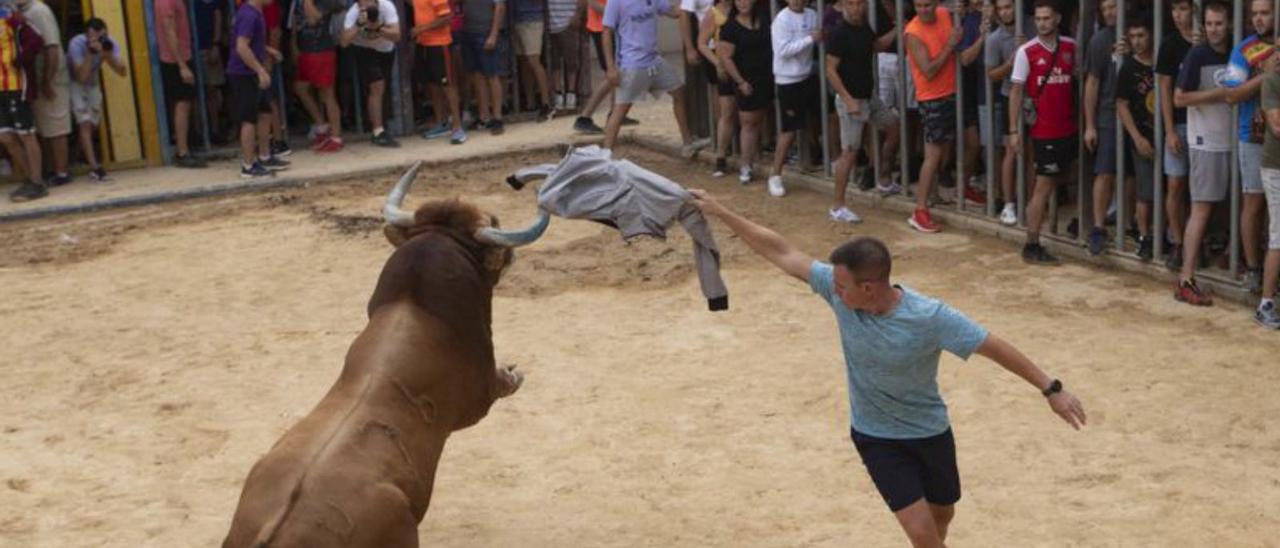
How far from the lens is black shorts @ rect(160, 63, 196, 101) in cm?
1784

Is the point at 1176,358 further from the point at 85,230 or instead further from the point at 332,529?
the point at 85,230

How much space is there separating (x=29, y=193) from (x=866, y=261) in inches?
478

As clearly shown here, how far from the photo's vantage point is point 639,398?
10805 mm

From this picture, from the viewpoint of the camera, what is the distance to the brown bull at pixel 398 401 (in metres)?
6.56

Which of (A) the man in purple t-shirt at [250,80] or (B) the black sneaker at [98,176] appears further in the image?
(B) the black sneaker at [98,176]

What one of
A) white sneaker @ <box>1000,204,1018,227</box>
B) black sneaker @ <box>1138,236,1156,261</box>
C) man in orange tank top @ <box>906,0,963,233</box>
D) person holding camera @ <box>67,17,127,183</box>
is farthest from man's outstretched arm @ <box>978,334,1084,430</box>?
person holding camera @ <box>67,17,127,183</box>

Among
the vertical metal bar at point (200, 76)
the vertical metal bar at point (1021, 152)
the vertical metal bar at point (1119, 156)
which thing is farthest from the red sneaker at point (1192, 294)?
the vertical metal bar at point (200, 76)

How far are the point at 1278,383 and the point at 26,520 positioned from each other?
707 centimetres

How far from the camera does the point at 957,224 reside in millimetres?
14844

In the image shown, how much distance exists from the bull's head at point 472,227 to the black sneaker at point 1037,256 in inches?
253

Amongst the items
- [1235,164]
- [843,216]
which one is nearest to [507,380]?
[1235,164]

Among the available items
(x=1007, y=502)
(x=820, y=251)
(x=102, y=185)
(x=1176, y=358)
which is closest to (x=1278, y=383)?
(x=1176, y=358)

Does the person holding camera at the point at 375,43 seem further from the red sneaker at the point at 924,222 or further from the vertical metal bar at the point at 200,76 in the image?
the red sneaker at the point at 924,222

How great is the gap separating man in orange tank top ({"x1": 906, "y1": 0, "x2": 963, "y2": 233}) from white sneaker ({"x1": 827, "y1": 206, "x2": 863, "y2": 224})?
55 centimetres
